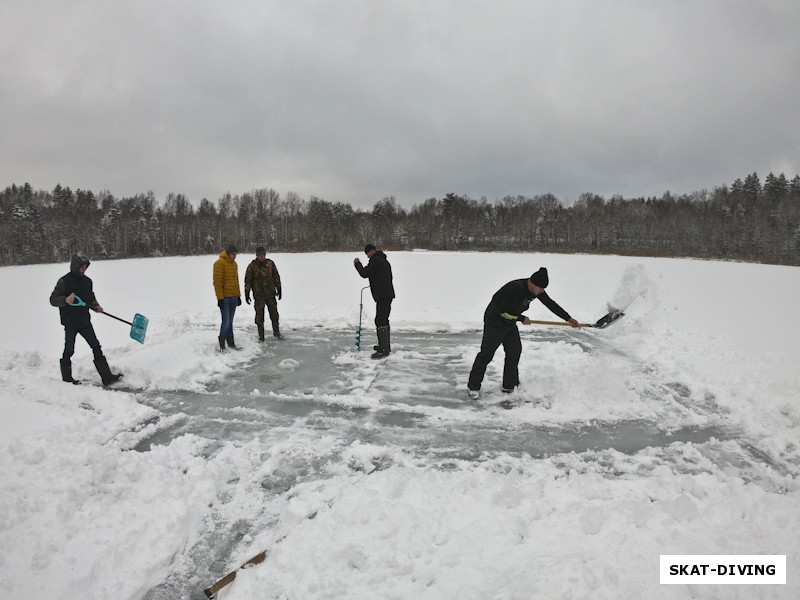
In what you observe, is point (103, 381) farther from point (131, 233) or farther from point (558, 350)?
point (131, 233)

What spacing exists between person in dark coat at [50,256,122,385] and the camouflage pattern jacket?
266 cm

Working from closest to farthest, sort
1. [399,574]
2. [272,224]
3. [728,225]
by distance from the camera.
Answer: [399,574] < [728,225] < [272,224]

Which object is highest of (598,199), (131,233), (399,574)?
(598,199)

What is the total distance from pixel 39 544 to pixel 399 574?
2.31 metres

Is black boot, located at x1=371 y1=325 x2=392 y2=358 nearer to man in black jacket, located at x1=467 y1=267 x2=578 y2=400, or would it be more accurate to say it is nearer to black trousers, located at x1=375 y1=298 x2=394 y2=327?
black trousers, located at x1=375 y1=298 x2=394 y2=327

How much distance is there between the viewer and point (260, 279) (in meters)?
8.20

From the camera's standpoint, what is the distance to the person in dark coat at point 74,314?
5.60m

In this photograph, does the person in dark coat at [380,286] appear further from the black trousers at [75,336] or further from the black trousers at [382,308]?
the black trousers at [75,336]

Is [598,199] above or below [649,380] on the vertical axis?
above

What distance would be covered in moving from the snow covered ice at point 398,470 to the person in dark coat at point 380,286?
0.41 meters

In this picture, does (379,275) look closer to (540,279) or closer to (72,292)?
(540,279)

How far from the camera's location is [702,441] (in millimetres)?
4449

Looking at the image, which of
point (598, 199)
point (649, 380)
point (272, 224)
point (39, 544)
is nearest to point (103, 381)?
point (39, 544)

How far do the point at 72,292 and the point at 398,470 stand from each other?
4.99 meters
